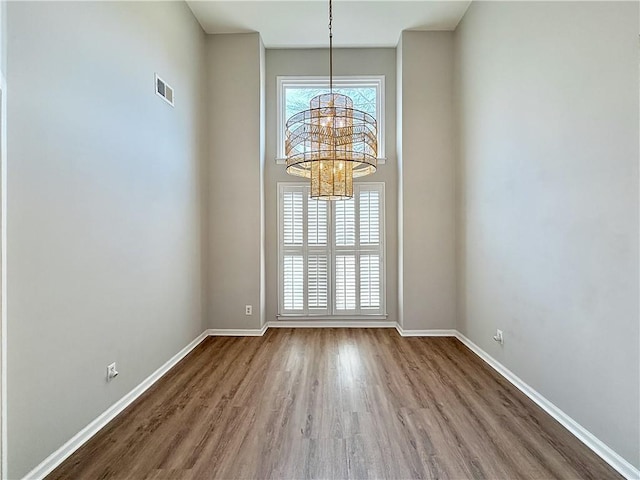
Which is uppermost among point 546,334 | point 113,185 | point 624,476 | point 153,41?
point 153,41

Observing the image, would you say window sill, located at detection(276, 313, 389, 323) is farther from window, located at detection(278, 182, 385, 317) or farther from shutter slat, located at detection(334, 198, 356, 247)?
shutter slat, located at detection(334, 198, 356, 247)

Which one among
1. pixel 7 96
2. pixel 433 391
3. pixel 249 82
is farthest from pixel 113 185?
pixel 433 391

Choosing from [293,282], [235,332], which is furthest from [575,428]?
[235,332]

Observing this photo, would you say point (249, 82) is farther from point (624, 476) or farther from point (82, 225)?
point (624, 476)

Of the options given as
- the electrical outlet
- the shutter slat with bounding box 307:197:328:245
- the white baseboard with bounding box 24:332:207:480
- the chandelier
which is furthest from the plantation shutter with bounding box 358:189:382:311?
the electrical outlet

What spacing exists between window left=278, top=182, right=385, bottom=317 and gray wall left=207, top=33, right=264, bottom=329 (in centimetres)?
52

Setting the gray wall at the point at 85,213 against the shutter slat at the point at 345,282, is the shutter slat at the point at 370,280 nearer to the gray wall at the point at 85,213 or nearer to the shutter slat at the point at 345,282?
the shutter slat at the point at 345,282

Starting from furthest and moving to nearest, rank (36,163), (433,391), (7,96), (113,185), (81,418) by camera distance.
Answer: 1. (433,391)
2. (113,185)
3. (81,418)
4. (36,163)
5. (7,96)

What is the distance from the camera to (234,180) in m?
4.48

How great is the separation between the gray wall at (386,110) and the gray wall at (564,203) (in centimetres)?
136

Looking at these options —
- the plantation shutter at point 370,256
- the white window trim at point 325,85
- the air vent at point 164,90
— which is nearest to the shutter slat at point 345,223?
the plantation shutter at point 370,256

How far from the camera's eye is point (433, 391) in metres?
2.78

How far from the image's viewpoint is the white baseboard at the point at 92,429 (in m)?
Answer: 1.84

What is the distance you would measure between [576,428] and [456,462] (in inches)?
36.8
